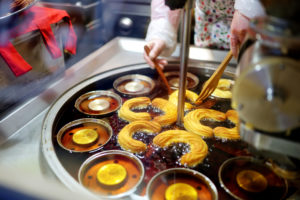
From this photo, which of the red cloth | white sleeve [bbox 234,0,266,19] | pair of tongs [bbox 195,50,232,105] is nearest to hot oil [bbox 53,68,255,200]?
pair of tongs [bbox 195,50,232,105]

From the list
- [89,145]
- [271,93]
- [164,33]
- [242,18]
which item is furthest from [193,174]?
[164,33]

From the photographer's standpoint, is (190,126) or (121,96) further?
(121,96)

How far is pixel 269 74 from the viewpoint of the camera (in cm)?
50

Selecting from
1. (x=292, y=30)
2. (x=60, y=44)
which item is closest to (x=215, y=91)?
(x=60, y=44)

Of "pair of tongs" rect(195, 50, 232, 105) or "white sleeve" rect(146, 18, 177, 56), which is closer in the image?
"pair of tongs" rect(195, 50, 232, 105)

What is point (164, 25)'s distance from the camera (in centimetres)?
162

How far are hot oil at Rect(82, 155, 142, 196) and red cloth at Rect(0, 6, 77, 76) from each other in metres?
0.56

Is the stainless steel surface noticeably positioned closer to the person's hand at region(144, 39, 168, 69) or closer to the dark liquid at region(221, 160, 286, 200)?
the dark liquid at region(221, 160, 286, 200)

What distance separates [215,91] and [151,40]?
0.49m

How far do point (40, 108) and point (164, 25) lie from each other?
856 mm

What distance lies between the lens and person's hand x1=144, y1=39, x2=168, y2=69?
4.96 feet

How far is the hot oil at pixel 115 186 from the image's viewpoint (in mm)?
943

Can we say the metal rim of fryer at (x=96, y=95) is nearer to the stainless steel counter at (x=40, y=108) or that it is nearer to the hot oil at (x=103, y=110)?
the hot oil at (x=103, y=110)

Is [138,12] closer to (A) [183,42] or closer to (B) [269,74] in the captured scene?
(A) [183,42]
